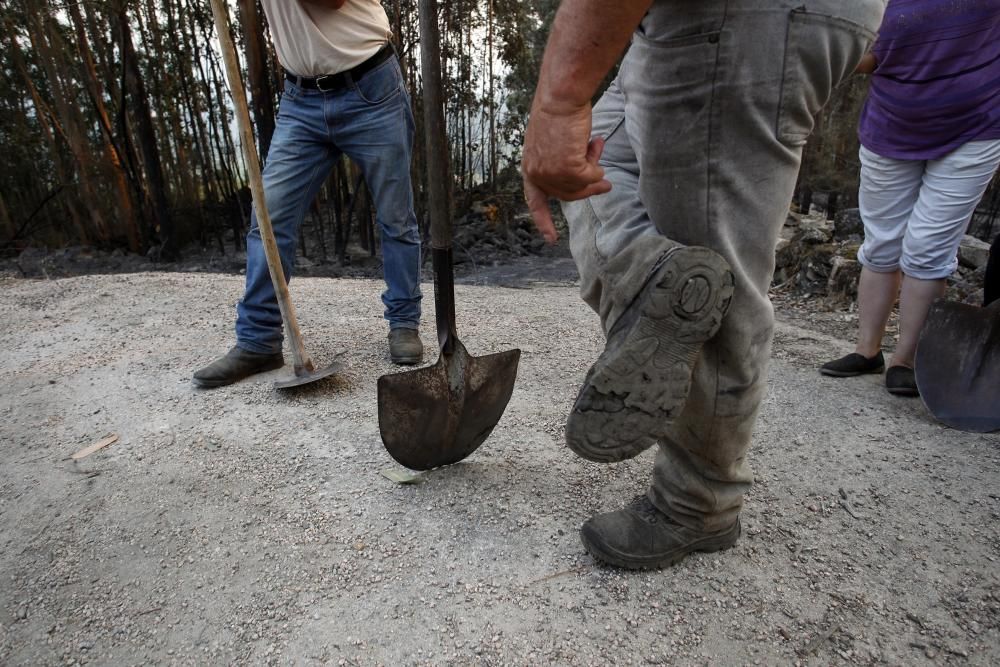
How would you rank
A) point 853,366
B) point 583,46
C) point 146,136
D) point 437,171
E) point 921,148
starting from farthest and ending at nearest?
point 146,136
point 853,366
point 921,148
point 437,171
point 583,46

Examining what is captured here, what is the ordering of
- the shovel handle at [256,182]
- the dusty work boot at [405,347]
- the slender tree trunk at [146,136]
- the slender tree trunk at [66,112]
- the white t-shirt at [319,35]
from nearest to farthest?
the shovel handle at [256,182] → the white t-shirt at [319,35] → the dusty work boot at [405,347] → the slender tree trunk at [146,136] → the slender tree trunk at [66,112]

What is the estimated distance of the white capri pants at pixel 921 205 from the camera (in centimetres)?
218

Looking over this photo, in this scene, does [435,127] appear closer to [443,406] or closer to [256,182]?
[443,406]

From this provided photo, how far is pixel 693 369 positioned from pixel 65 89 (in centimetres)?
708

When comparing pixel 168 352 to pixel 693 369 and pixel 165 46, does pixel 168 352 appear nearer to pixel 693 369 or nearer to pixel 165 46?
pixel 693 369

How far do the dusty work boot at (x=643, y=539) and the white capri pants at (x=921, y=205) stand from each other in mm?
1533

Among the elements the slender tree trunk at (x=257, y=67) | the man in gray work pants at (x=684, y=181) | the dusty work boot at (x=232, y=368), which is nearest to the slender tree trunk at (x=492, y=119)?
the slender tree trunk at (x=257, y=67)

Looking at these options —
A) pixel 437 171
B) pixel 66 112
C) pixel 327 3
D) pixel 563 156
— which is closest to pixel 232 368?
pixel 437 171

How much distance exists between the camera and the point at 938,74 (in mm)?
2148

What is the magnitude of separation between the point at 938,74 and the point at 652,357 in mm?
1914

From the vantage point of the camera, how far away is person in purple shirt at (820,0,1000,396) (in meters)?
2.09

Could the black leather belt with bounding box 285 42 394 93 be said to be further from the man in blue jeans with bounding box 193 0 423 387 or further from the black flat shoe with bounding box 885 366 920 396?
the black flat shoe with bounding box 885 366 920 396

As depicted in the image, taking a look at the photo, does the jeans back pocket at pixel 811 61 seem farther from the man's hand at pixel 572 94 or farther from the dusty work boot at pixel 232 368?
the dusty work boot at pixel 232 368

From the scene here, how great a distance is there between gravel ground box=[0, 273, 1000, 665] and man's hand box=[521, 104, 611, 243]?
0.79 meters
